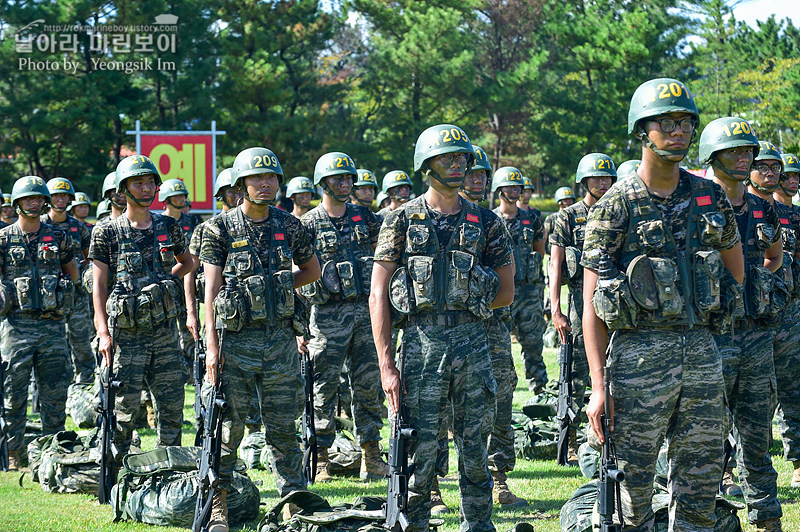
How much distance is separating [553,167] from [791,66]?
11298 mm

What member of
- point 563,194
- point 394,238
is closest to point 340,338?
point 394,238

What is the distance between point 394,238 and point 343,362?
325cm

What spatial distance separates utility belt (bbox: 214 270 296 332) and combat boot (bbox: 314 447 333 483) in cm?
246

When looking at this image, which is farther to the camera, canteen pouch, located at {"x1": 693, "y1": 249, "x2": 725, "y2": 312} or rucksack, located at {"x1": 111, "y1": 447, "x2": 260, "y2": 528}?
rucksack, located at {"x1": 111, "y1": 447, "x2": 260, "y2": 528}

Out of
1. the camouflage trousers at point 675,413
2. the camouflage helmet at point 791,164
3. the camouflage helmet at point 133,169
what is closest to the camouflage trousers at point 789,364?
the camouflage helmet at point 791,164

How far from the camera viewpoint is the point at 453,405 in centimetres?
577

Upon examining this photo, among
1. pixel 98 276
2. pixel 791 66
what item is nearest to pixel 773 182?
pixel 98 276

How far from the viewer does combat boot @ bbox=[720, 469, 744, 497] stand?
7698 mm

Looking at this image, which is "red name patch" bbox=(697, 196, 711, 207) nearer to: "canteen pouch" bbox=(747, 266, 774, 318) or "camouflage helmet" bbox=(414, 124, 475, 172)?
"camouflage helmet" bbox=(414, 124, 475, 172)

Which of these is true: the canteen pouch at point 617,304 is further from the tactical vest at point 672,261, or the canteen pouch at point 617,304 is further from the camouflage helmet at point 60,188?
the camouflage helmet at point 60,188

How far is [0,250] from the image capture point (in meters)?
9.32

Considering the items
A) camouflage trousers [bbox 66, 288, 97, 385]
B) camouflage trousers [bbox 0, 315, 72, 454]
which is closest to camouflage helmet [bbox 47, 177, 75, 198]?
camouflage trousers [bbox 66, 288, 97, 385]

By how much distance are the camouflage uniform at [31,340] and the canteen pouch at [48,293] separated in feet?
0.06

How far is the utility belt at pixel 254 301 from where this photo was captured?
21.3ft
